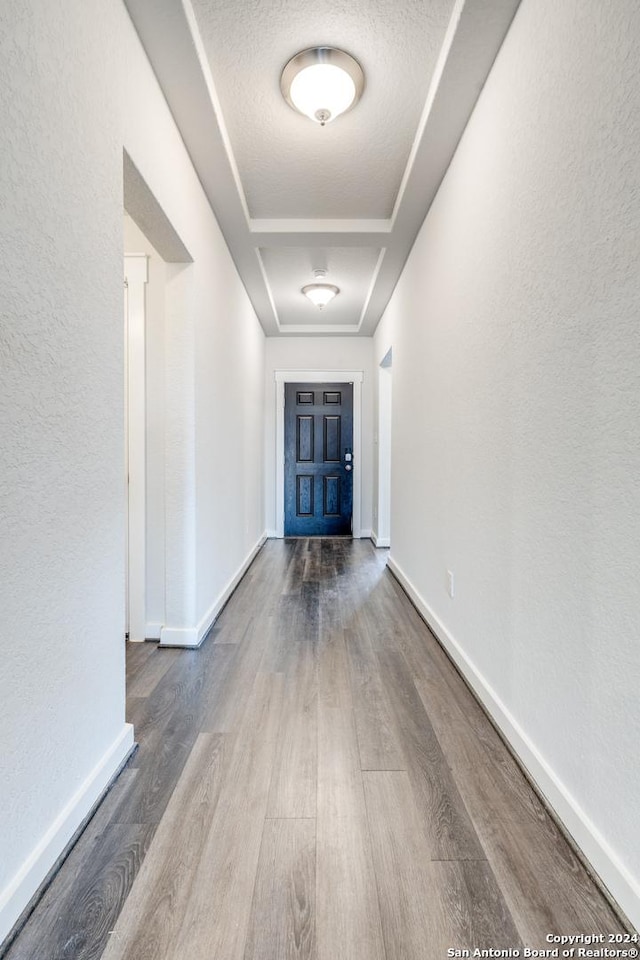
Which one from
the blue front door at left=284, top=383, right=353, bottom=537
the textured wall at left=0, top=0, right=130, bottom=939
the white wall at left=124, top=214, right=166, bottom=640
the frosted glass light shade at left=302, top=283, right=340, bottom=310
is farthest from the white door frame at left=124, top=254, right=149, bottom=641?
the blue front door at left=284, top=383, right=353, bottom=537

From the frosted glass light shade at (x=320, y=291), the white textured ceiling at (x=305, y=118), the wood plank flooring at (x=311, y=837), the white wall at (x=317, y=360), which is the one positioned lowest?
the wood plank flooring at (x=311, y=837)

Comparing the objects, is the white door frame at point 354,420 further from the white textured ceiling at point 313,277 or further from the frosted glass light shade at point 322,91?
the frosted glass light shade at point 322,91

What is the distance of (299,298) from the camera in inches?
165

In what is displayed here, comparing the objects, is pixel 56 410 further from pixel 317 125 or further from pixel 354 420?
pixel 354 420

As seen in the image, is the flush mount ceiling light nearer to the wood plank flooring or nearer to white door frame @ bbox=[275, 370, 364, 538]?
the wood plank flooring

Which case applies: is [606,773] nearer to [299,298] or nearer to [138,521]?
[138,521]

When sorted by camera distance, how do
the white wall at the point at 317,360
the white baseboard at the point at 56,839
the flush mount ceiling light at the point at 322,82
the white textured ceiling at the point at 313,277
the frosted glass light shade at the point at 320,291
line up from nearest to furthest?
the white baseboard at the point at 56,839, the flush mount ceiling light at the point at 322,82, the white textured ceiling at the point at 313,277, the frosted glass light shade at the point at 320,291, the white wall at the point at 317,360

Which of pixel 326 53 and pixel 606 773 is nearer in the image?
pixel 606 773

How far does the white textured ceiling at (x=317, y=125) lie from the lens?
4.91 feet

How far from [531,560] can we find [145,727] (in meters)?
1.43

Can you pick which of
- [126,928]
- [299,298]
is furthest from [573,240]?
[299,298]

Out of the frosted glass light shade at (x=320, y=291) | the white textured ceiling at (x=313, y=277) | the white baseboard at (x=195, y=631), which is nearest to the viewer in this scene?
the white baseboard at (x=195, y=631)

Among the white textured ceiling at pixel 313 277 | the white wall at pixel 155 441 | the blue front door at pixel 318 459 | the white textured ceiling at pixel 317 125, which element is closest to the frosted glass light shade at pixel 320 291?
the white textured ceiling at pixel 313 277

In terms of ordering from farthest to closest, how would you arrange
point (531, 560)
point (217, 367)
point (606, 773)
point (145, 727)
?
1. point (217, 367)
2. point (145, 727)
3. point (531, 560)
4. point (606, 773)
